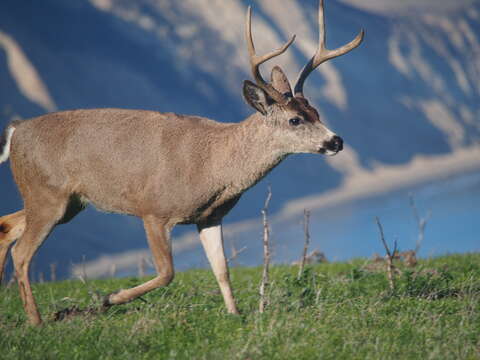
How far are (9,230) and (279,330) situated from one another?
3.59m

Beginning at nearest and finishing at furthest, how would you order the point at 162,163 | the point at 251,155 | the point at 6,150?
the point at 162,163, the point at 251,155, the point at 6,150

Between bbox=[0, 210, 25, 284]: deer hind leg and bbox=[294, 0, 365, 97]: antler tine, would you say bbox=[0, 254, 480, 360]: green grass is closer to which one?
bbox=[0, 210, 25, 284]: deer hind leg

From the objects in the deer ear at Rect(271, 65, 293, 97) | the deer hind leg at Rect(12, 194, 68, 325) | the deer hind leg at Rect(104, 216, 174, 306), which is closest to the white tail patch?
the deer hind leg at Rect(12, 194, 68, 325)

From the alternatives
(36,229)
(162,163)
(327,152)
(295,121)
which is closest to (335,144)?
(327,152)

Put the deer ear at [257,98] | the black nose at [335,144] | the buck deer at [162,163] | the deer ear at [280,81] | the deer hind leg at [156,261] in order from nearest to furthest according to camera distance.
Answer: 1. the deer hind leg at [156,261]
2. the buck deer at [162,163]
3. the black nose at [335,144]
4. the deer ear at [257,98]
5. the deer ear at [280,81]

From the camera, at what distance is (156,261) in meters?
6.23

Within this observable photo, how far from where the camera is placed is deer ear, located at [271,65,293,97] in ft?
23.1

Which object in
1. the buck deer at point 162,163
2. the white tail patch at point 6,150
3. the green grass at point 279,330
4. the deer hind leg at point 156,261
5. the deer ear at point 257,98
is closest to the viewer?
the green grass at point 279,330

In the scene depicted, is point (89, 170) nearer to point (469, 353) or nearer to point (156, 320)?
point (156, 320)

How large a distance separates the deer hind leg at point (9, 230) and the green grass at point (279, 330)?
681 mm

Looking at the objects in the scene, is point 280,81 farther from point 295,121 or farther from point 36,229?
point 36,229

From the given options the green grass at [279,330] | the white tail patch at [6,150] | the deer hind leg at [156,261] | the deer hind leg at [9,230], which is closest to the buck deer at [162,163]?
the deer hind leg at [156,261]

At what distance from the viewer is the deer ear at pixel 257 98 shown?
21.5 ft

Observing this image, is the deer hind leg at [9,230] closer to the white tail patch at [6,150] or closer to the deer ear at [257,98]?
the white tail patch at [6,150]
